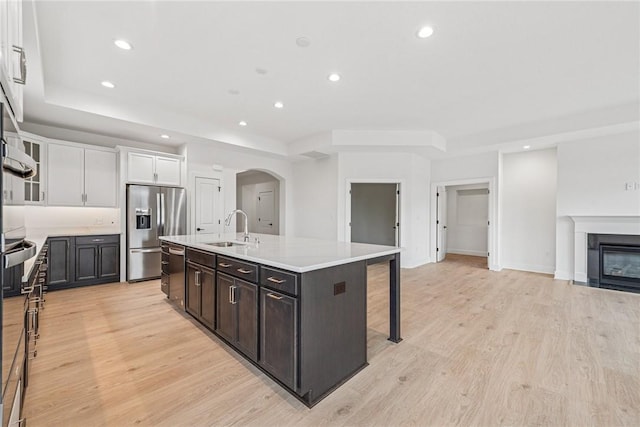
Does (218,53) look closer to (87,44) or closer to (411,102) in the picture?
(87,44)

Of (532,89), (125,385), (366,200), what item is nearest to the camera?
(125,385)

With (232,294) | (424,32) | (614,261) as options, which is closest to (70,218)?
(232,294)

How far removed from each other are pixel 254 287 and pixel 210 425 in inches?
33.2

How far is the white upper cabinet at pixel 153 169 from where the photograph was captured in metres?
4.96

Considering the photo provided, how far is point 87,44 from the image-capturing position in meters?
2.77

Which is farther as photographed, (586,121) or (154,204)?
(154,204)

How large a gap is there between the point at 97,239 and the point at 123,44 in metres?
3.28

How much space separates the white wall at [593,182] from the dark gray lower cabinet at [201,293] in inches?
238

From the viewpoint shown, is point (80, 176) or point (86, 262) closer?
point (86, 262)

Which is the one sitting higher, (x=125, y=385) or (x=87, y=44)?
(x=87, y=44)

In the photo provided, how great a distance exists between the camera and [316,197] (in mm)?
6891

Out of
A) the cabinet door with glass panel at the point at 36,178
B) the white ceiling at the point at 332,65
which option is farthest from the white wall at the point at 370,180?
the cabinet door with glass panel at the point at 36,178

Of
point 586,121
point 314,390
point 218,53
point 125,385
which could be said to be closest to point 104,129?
point 218,53

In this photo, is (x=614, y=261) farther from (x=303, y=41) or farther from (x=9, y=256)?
(x=9, y=256)
